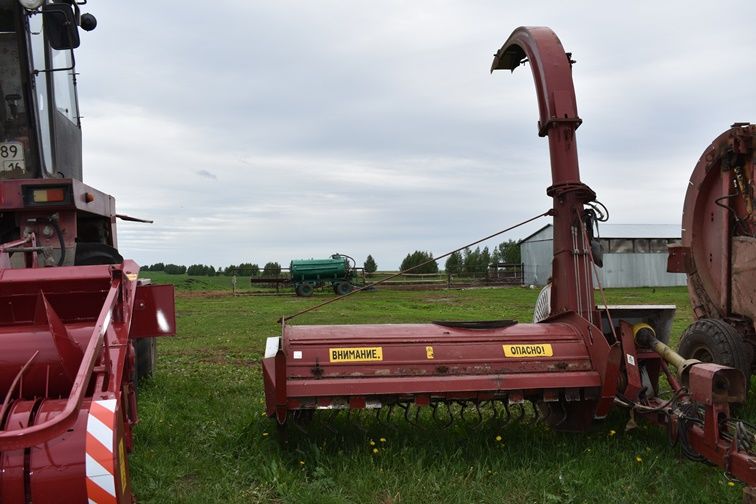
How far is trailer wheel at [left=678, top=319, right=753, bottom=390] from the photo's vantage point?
5512 millimetres

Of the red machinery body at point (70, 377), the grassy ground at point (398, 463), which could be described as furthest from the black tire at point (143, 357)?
the red machinery body at point (70, 377)

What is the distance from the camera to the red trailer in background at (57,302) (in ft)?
9.11

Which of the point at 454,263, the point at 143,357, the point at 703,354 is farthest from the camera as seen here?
the point at 454,263

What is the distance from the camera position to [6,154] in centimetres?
542

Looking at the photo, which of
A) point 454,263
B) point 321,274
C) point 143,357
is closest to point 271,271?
point 321,274

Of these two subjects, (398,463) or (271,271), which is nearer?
(398,463)

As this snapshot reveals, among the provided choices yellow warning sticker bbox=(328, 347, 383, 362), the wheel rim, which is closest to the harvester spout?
the wheel rim

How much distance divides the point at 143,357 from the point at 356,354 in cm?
334

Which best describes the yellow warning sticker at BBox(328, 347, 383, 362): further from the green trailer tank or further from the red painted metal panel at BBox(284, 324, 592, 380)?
the green trailer tank

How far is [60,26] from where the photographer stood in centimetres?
557

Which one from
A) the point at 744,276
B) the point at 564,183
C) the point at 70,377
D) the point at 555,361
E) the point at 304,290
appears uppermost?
the point at 564,183

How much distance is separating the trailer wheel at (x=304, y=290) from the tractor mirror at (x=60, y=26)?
2687 centimetres

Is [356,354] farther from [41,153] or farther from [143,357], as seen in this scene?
[143,357]

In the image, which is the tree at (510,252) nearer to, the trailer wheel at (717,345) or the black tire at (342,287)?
the black tire at (342,287)
